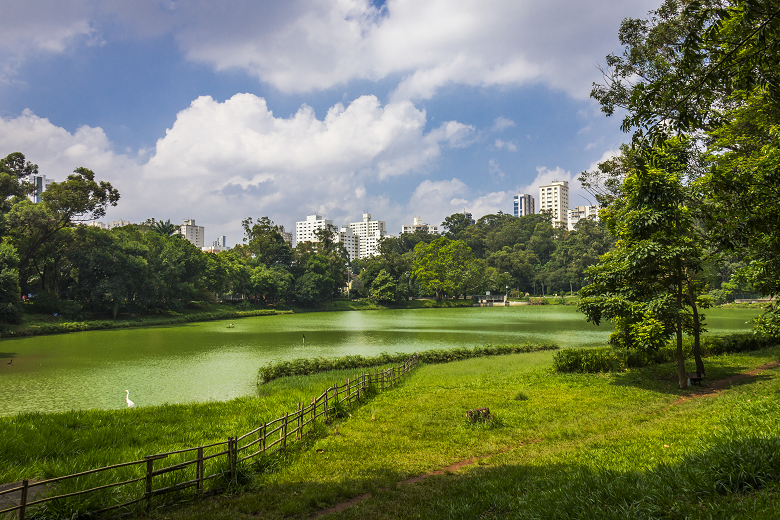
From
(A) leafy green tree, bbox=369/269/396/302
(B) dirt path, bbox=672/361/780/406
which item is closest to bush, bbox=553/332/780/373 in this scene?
(B) dirt path, bbox=672/361/780/406

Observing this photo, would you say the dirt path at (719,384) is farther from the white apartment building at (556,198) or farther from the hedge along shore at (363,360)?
the white apartment building at (556,198)

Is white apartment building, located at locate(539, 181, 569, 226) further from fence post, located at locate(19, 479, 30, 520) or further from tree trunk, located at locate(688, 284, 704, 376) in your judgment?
fence post, located at locate(19, 479, 30, 520)

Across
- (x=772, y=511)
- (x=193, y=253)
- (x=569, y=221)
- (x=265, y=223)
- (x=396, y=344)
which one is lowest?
(x=396, y=344)

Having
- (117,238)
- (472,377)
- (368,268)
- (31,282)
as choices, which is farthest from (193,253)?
(472,377)

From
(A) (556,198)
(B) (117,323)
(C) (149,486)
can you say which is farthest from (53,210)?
(A) (556,198)

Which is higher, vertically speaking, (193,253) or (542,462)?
(193,253)

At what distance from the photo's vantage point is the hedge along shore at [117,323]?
36.7 meters

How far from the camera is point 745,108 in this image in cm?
1236

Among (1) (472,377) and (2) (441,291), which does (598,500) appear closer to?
(1) (472,377)

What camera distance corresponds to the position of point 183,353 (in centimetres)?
2778

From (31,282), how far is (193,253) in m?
18.2

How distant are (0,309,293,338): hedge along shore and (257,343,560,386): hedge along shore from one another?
28.4 metres

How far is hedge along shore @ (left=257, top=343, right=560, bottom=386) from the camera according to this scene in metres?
20.5

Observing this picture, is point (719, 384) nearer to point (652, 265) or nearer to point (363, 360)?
point (652, 265)
